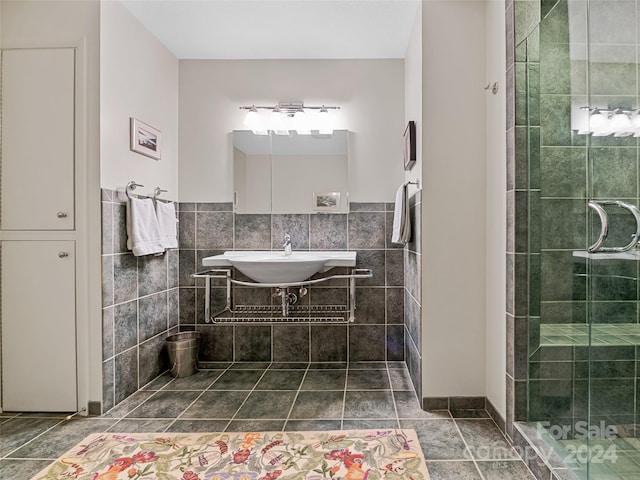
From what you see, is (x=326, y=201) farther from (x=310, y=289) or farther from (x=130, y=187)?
(x=130, y=187)

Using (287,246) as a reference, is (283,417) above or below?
below

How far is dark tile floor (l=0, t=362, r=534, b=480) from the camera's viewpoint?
1.57m

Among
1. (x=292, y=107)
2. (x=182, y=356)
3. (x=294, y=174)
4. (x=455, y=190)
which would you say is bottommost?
(x=182, y=356)

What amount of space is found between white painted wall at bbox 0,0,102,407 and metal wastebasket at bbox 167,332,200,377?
0.58 meters

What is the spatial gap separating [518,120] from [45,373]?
264 centimetres

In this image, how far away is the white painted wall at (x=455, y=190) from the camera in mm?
1988

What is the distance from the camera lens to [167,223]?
2.51 m

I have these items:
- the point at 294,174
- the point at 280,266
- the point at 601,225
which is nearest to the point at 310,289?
the point at 280,266

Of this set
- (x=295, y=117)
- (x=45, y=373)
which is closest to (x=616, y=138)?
(x=295, y=117)

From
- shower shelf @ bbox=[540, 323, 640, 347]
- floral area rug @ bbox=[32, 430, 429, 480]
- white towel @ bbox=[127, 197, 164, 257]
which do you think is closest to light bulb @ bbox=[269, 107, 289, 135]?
white towel @ bbox=[127, 197, 164, 257]

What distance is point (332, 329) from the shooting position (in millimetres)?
2783

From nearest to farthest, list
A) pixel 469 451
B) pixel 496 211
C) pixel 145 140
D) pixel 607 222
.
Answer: pixel 607 222
pixel 469 451
pixel 496 211
pixel 145 140

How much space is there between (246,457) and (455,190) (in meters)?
1.62

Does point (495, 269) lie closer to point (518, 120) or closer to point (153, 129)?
point (518, 120)
